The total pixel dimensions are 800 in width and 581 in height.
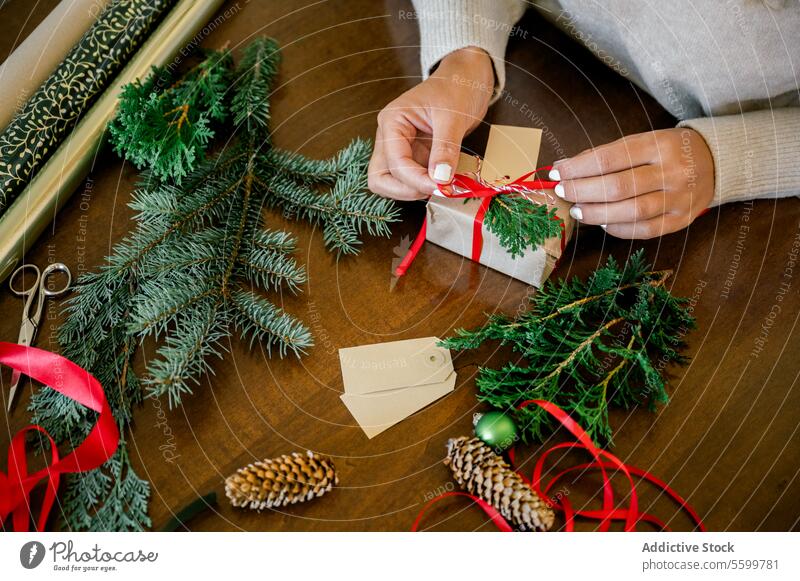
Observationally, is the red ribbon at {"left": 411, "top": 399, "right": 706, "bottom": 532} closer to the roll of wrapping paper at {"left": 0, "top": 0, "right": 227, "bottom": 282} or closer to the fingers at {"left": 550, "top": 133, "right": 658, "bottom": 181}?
the fingers at {"left": 550, "top": 133, "right": 658, "bottom": 181}

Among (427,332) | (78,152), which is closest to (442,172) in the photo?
(427,332)

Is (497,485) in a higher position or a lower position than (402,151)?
lower

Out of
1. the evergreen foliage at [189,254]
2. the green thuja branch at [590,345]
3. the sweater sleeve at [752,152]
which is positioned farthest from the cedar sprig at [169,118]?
the sweater sleeve at [752,152]

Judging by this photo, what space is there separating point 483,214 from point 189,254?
0.30 m

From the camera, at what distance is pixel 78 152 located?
71 centimetres

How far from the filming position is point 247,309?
64 cm

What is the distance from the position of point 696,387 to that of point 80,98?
725mm

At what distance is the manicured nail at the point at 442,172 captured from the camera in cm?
64

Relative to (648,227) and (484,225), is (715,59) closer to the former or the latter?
(648,227)

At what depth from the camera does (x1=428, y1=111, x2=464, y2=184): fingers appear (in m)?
0.64

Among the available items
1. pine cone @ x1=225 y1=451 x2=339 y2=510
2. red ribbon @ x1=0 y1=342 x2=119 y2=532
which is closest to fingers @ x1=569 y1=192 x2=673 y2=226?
pine cone @ x1=225 y1=451 x2=339 y2=510

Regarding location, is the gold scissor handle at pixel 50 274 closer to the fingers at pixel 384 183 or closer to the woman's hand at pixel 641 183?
the fingers at pixel 384 183
